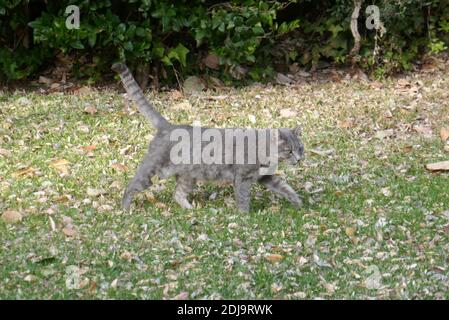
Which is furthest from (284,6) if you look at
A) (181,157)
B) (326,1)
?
(181,157)

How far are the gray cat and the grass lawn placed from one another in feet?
0.59

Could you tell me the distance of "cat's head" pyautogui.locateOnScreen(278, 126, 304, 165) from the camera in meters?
7.25

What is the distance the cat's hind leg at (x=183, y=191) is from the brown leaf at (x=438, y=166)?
97.8 inches

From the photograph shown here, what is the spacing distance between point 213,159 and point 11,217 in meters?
1.80

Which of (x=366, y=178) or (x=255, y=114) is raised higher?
(x=255, y=114)

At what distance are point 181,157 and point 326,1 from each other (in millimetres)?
5382

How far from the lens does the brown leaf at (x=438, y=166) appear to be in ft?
26.4

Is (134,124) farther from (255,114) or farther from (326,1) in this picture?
(326,1)

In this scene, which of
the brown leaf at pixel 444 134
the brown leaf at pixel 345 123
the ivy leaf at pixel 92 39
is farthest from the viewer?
the ivy leaf at pixel 92 39

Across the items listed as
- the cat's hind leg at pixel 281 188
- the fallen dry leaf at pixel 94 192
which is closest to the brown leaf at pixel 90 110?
the fallen dry leaf at pixel 94 192

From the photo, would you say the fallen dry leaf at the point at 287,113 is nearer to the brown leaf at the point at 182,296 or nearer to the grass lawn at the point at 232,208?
the grass lawn at the point at 232,208

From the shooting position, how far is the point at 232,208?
721cm

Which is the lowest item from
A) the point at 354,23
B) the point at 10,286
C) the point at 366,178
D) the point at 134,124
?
the point at 10,286

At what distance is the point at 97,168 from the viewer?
822 centimetres
